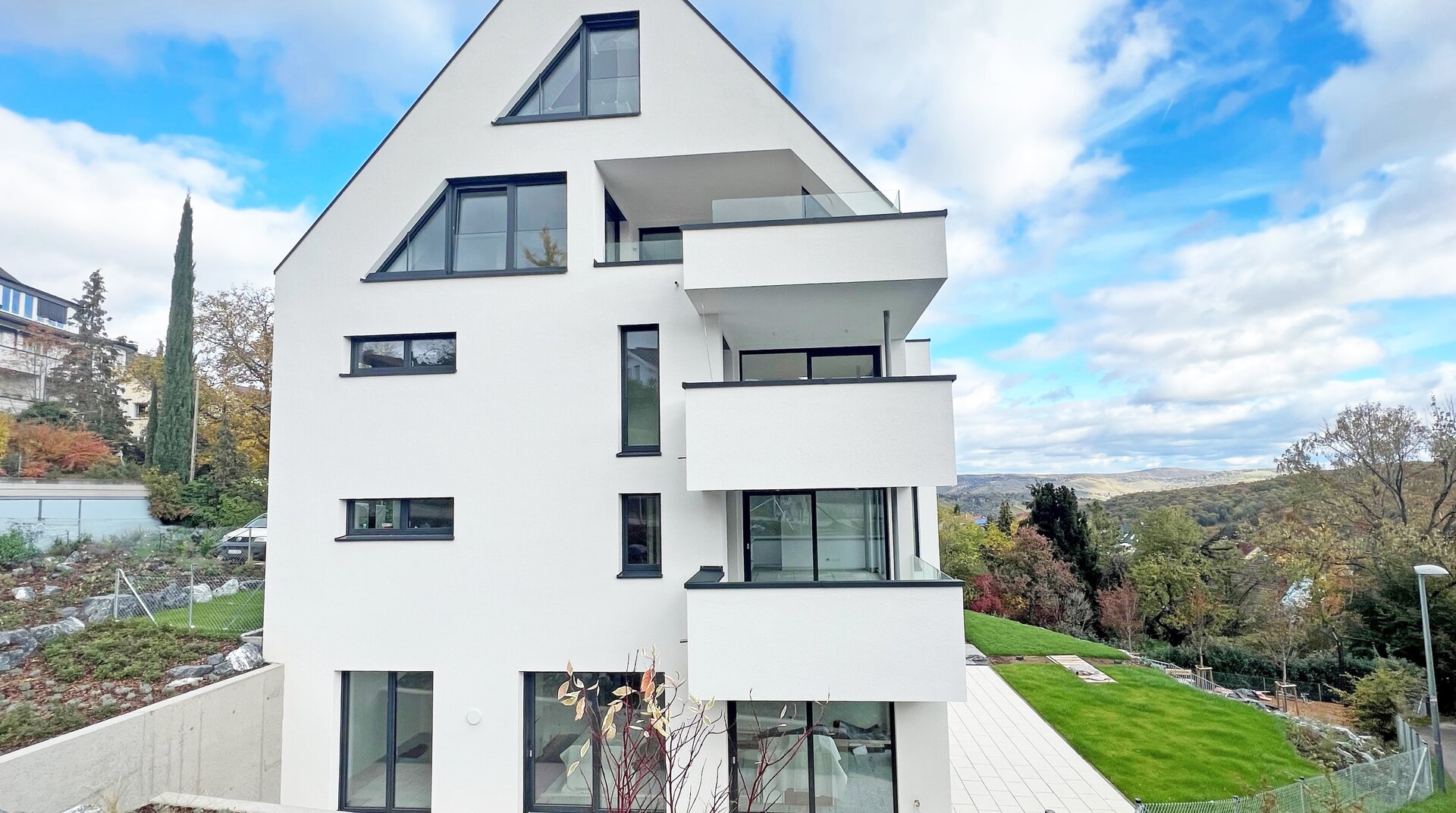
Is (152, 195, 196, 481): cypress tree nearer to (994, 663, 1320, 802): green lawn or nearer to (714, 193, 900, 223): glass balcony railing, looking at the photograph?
(714, 193, 900, 223): glass balcony railing

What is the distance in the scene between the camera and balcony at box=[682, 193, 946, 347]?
7219 mm

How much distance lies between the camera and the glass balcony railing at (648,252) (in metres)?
8.01

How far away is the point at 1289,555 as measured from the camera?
2433 cm

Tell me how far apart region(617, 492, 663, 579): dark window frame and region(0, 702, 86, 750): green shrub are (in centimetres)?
522

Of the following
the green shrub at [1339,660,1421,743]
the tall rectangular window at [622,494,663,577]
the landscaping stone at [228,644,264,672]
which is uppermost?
the tall rectangular window at [622,494,663,577]

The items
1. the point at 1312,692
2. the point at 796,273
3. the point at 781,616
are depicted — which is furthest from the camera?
the point at 1312,692

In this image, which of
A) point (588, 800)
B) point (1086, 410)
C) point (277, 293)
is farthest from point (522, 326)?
point (1086, 410)

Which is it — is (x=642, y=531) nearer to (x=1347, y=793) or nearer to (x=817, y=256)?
(x=817, y=256)

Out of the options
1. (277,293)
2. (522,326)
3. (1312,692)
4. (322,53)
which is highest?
(322,53)

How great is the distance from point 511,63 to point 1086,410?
1953 inches

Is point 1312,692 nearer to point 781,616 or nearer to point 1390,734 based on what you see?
point 1390,734

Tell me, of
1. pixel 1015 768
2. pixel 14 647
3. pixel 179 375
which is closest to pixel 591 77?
pixel 14 647

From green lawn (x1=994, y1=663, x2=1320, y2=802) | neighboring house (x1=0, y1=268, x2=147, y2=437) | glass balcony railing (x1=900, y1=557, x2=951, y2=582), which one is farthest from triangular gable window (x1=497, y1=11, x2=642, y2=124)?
neighboring house (x1=0, y1=268, x2=147, y2=437)

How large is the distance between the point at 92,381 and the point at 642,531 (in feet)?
111
